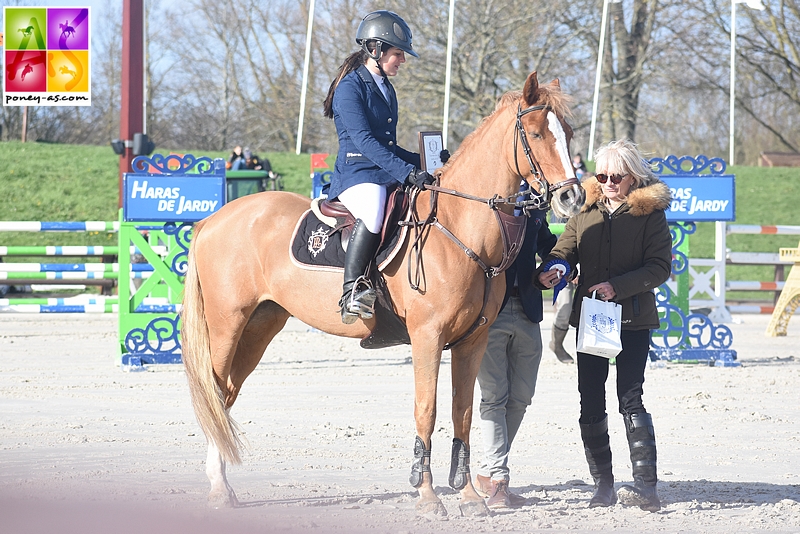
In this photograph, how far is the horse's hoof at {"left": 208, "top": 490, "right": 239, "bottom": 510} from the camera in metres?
4.77

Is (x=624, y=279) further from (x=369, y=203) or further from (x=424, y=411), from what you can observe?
(x=369, y=203)

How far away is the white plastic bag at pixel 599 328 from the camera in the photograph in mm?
4570

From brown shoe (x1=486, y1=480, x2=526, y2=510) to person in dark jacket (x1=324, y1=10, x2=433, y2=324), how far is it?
1.12 meters

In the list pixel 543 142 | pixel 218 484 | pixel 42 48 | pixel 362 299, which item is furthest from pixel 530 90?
pixel 42 48

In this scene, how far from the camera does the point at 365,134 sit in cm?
470

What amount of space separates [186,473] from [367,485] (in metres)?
1.10

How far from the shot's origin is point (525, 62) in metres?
25.9

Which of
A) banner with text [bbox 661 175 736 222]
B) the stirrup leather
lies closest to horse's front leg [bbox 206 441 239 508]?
the stirrup leather

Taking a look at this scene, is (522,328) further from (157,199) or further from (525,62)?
(525,62)

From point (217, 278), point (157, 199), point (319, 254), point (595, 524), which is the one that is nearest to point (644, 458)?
point (595, 524)

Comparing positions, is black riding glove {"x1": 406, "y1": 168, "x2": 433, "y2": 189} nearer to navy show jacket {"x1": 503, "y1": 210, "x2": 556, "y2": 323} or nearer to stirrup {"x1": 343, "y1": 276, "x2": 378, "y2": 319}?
stirrup {"x1": 343, "y1": 276, "x2": 378, "y2": 319}

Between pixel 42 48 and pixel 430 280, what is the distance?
477 inches

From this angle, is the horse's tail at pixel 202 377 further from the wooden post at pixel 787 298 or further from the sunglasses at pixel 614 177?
the wooden post at pixel 787 298

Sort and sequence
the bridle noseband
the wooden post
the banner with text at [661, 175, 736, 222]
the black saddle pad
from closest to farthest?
the bridle noseband → the black saddle pad → the banner with text at [661, 175, 736, 222] → the wooden post
